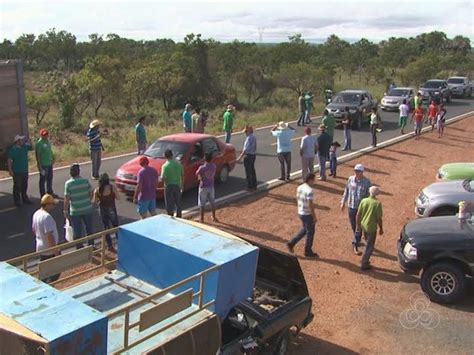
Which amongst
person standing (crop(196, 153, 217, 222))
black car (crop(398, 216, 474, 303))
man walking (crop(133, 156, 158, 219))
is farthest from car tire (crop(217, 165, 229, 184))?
black car (crop(398, 216, 474, 303))

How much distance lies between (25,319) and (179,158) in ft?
30.4

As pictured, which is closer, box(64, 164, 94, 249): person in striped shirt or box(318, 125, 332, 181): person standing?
box(64, 164, 94, 249): person in striped shirt

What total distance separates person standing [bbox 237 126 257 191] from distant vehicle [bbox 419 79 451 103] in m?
24.1

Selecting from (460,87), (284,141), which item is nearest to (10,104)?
(284,141)

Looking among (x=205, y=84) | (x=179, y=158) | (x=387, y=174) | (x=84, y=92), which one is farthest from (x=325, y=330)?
(x=205, y=84)

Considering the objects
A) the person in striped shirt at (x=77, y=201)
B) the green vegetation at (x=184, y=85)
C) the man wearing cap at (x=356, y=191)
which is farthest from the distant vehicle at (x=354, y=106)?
the person in striped shirt at (x=77, y=201)

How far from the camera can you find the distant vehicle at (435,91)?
3591cm

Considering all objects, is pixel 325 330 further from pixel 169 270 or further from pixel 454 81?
pixel 454 81

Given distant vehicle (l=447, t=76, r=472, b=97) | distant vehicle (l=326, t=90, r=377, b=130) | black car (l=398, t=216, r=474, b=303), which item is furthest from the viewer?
distant vehicle (l=447, t=76, r=472, b=97)

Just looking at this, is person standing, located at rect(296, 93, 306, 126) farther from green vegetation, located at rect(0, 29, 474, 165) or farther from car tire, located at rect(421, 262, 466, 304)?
car tire, located at rect(421, 262, 466, 304)

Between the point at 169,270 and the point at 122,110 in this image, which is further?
the point at 122,110

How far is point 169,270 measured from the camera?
20.9 ft

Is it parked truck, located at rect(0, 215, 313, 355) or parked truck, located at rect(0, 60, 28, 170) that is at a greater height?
parked truck, located at rect(0, 60, 28, 170)

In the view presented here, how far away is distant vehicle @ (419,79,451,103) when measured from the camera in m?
35.9
